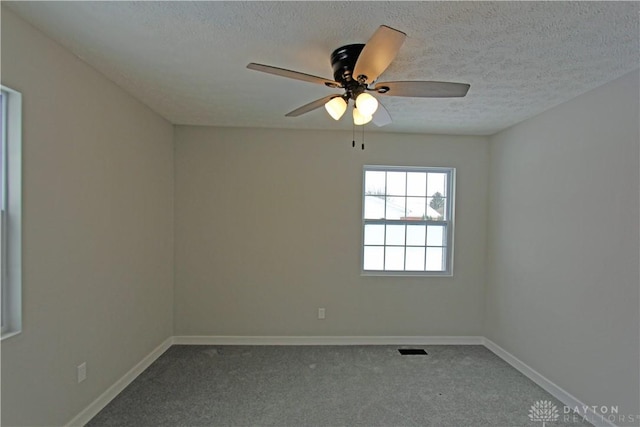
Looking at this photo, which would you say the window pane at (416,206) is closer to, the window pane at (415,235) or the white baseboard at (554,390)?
the window pane at (415,235)

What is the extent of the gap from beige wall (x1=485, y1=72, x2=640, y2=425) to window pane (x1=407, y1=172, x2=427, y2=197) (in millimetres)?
820

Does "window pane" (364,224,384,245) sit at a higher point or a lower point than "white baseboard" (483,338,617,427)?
higher

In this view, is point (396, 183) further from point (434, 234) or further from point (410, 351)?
point (410, 351)

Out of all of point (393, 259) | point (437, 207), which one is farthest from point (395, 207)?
point (393, 259)

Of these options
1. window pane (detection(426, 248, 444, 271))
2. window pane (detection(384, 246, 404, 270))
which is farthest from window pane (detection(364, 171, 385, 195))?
window pane (detection(426, 248, 444, 271))

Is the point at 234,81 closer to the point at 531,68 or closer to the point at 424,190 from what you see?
the point at 531,68

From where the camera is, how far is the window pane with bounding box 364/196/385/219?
3.63m

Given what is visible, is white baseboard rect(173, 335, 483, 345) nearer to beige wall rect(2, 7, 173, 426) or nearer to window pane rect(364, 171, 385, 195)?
beige wall rect(2, 7, 173, 426)

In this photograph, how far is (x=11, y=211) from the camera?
5.33 feet

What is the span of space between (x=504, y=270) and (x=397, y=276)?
Result: 112cm

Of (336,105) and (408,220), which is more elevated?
(336,105)

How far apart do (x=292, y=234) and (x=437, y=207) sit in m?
1.76

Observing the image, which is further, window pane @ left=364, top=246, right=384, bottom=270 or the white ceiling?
window pane @ left=364, top=246, right=384, bottom=270

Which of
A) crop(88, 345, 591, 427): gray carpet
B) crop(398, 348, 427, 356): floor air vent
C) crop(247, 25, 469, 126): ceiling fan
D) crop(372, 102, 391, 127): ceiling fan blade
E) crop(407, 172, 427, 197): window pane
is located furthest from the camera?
crop(407, 172, 427, 197): window pane
